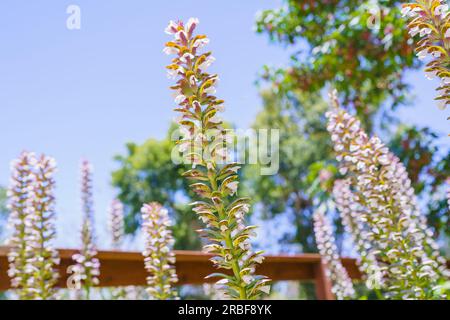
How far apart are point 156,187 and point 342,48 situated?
14202mm

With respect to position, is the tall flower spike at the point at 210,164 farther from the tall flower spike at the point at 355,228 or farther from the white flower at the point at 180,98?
the tall flower spike at the point at 355,228

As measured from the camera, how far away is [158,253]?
3531 millimetres

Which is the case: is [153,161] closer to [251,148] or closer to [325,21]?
[251,148]

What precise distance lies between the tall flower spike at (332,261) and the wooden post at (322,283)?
1.02 feet

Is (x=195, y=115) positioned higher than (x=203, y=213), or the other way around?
(x=195, y=115)

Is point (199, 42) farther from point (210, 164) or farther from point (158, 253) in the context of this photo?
point (158, 253)

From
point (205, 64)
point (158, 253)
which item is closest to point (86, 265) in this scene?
point (158, 253)

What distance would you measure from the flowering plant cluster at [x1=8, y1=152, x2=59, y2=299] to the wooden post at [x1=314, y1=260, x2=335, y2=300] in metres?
3.54

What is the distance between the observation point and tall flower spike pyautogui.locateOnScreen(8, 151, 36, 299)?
12.4 ft

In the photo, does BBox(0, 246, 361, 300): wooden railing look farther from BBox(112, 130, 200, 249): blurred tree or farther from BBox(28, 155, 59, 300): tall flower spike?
BBox(112, 130, 200, 249): blurred tree

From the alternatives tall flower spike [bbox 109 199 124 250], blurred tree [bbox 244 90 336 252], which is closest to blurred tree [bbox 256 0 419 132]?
tall flower spike [bbox 109 199 124 250]
